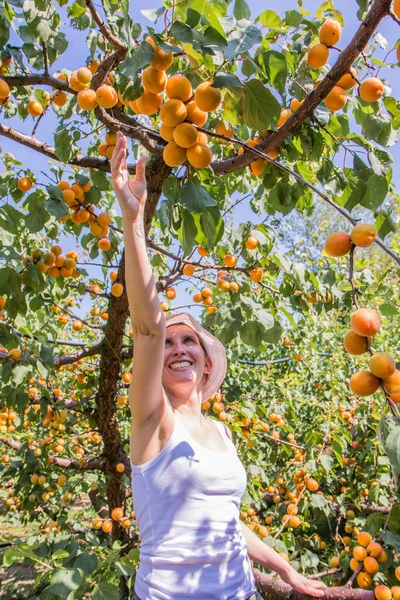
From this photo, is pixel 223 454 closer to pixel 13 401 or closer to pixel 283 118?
pixel 283 118

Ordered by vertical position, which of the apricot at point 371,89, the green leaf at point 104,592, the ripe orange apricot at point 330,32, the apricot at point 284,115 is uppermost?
the apricot at point 284,115

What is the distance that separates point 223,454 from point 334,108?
52.4 inches

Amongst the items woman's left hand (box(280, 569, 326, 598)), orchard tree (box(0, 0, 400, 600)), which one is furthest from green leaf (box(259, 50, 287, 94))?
woman's left hand (box(280, 569, 326, 598))

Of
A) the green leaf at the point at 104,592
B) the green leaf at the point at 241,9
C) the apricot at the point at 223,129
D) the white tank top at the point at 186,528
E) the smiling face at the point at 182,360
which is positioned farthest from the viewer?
the green leaf at the point at 104,592

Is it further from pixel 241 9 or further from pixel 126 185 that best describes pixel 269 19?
pixel 126 185

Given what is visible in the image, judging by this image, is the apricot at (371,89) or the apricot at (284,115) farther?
the apricot at (284,115)

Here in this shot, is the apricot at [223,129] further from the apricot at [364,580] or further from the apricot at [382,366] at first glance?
the apricot at [364,580]

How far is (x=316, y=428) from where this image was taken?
4109mm

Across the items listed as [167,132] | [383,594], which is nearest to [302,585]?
[383,594]

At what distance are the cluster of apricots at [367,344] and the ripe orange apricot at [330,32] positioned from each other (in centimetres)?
78

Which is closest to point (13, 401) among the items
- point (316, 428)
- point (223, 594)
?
point (223, 594)

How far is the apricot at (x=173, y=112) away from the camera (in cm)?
131

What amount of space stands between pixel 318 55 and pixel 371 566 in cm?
263

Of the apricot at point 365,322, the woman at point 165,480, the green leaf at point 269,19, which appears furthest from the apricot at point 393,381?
the green leaf at point 269,19
